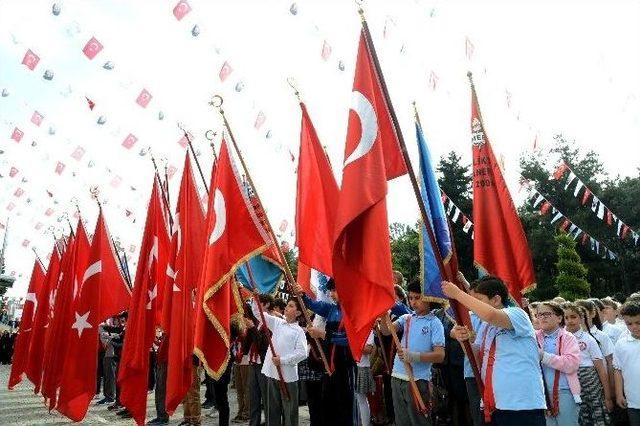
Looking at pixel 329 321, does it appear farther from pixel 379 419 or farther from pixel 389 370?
pixel 379 419

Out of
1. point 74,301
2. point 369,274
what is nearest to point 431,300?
point 369,274

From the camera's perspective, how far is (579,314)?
7.59 metres

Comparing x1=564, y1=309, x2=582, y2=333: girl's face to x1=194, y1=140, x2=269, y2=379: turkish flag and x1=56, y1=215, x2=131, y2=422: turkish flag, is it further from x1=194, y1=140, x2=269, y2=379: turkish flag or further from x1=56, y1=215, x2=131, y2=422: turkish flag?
x1=56, y1=215, x2=131, y2=422: turkish flag

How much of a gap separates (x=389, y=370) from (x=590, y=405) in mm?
2708

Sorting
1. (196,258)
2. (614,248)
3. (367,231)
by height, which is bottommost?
(367,231)

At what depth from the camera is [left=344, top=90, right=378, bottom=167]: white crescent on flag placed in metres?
5.63

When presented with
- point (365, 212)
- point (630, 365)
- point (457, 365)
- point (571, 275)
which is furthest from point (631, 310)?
point (571, 275)

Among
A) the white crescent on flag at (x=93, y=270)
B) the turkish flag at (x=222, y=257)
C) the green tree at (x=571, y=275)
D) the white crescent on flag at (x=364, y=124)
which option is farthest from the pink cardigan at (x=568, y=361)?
the green tree at (x=571, y=275)

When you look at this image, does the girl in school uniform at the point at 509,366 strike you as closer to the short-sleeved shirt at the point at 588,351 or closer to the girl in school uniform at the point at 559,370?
the girl in school uniform at the point at 559,370

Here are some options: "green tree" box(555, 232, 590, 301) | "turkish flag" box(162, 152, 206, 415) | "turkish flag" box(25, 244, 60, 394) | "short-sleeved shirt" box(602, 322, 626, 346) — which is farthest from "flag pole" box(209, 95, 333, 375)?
"green tree" box(555, 232, 590, 301)

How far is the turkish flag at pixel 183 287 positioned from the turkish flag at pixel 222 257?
1225mm

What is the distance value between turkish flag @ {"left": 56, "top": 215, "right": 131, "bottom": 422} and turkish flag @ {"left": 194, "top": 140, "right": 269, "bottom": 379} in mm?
4558

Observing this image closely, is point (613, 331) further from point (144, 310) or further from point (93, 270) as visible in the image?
point (93, 270)

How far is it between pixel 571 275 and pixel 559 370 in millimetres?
36064
